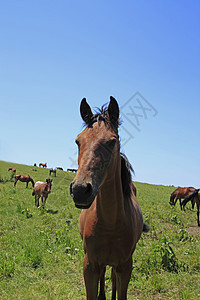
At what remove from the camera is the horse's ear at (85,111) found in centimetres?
282

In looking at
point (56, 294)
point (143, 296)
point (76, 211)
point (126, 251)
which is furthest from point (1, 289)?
point (76, 211)

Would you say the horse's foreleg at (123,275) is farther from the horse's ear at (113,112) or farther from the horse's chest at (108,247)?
the horse's ear at (113,112)

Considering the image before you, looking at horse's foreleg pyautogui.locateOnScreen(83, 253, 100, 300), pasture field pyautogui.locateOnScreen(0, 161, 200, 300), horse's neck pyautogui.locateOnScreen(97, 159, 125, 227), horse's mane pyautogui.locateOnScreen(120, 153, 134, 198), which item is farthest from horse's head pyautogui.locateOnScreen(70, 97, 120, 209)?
pasture field pyautogui.locateOnScreen(0, 161, 200, 300)

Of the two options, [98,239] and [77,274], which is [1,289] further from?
[98,239]

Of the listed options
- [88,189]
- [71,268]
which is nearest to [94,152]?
[88,189]

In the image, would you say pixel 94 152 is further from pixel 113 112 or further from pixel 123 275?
pixel 123 275

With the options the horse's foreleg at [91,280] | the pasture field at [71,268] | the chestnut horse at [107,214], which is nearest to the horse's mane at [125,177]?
the chestnut horse at [107,214]

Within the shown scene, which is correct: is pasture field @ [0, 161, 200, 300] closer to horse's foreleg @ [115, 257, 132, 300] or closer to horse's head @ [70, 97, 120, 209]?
horse's foreleg @ [115, 257, 132, 300]

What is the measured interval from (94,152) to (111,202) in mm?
820

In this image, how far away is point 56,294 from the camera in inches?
168

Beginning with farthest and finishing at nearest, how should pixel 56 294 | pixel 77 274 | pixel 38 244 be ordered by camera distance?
pixel 38 244 < pixel 77 274 < pixel 56 294

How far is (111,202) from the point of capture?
111 inches

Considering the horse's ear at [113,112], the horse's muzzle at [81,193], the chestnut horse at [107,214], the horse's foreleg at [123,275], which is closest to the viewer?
the horse's muzzle at [81,193]

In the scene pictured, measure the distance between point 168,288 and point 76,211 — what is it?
810 centimetres
